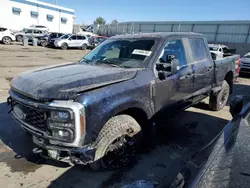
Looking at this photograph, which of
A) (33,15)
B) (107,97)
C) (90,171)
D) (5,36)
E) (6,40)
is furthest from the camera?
(33,15)

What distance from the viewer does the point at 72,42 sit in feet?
82.7

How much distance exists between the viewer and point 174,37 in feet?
13.2

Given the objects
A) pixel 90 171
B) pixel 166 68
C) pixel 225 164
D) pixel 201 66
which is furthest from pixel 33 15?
pixel 225 164

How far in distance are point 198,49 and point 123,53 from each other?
1.77m

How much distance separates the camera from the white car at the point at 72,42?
80.0 ft

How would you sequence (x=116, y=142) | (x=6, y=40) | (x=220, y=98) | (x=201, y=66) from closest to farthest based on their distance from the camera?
1. (x=116, y=142)
2. (x=201, y=66)
3. (x=220, y=98)
4. (x=6, y=40)

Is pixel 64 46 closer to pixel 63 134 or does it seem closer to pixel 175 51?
pixel 175 51

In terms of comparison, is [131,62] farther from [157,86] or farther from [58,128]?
[58,128]

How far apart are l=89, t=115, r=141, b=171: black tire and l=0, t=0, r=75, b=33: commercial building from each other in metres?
34.9

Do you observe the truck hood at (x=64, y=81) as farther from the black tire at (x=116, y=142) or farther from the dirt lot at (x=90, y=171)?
the dirt lot at (x=90, y=171)

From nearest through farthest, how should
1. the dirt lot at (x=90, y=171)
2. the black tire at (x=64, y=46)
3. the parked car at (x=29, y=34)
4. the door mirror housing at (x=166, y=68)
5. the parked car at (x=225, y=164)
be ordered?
the parked car at (x=225, y=164)
the dirt lot at (x=90, y=171)
the door mirror housing at (x=166, y=68)
the black tire at (x=64, y=46)
the parked car at (x=29, y=34)

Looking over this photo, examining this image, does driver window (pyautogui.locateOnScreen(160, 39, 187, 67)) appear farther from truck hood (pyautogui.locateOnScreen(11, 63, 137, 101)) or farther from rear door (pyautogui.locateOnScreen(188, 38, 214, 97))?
truck hood (pyautogui.locateOnScreen(11, 63, 137, 101))

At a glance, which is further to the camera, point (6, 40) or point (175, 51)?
point (6, 40)

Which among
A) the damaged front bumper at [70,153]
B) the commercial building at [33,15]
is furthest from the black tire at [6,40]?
the damaged front bumper at [70,153]
